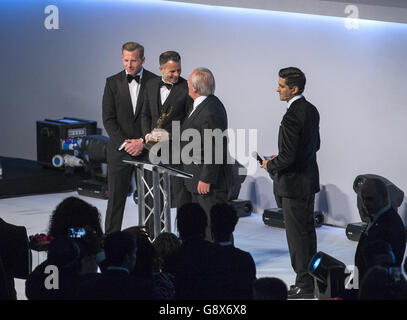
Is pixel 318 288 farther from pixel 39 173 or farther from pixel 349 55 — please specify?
pixel 39 173

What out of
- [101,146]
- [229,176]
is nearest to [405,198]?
[229,176]

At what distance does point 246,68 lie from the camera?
809cm

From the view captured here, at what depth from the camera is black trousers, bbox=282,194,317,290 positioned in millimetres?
5082

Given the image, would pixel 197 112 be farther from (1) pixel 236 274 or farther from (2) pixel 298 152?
(1) pixel 236 274

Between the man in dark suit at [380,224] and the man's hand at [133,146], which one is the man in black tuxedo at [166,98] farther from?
the man in dark suit at [380,224]

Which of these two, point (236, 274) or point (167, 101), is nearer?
point (236, 274)

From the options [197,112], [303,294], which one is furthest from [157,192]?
[303,294]

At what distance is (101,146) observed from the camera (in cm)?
885

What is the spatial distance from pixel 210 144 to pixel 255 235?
211 cm

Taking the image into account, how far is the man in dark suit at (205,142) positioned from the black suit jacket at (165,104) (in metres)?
0.68

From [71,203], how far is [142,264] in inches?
21.2

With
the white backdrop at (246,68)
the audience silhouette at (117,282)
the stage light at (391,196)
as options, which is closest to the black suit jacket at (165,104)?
the stage light at (391,196)

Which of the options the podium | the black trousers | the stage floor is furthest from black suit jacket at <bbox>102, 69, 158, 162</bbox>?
the black trousers

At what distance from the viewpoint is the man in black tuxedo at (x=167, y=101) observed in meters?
5.88
